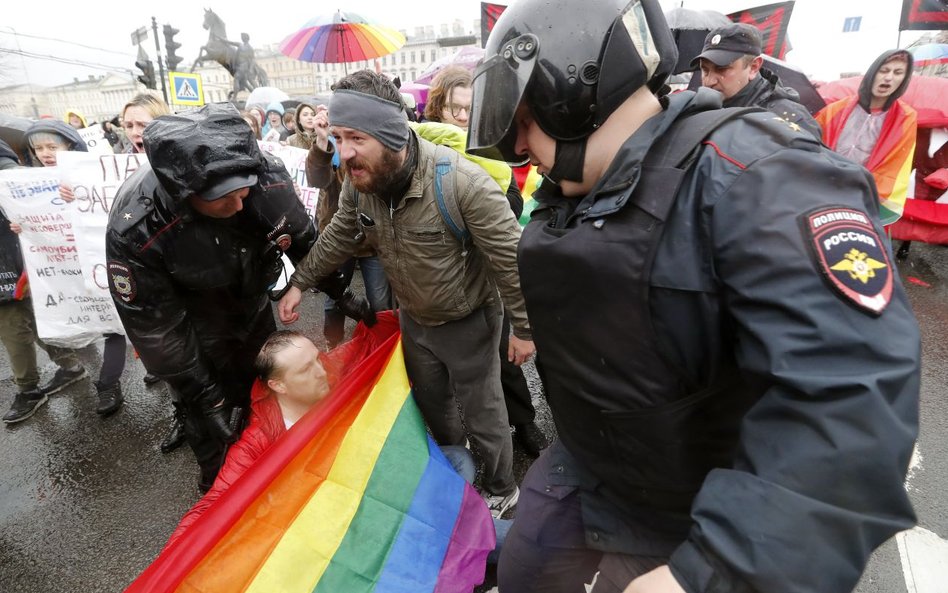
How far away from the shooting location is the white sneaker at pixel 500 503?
262 cm

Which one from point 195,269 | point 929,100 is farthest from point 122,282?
point 929,100

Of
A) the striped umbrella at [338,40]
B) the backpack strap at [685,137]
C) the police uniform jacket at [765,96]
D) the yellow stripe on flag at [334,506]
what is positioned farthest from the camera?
the striped umbrella at [338,40]

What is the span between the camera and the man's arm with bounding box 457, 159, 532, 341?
6.80 feet

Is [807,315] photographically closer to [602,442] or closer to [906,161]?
[602,442]

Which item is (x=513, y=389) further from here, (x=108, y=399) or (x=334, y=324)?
(x=108, y=399)

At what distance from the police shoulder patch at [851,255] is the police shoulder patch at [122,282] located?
2.42 m

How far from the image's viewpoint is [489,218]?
2074mm

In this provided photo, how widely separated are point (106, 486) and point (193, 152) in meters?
2.37

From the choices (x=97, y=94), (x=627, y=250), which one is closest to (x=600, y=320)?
(x=627, y=250)

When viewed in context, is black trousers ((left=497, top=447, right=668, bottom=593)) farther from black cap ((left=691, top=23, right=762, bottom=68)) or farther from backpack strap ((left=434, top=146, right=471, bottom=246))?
black cap ((left=691, top=23, right=762, bottom=68))

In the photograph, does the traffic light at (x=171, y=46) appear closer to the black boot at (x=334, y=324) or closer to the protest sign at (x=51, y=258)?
the protest sign at (x=51, y=258)

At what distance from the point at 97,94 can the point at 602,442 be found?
105 metres

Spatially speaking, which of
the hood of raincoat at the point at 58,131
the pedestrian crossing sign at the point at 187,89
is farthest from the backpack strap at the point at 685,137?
the pedestrian crossing sign at the point at 187,89

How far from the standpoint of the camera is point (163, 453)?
10.9 ft
